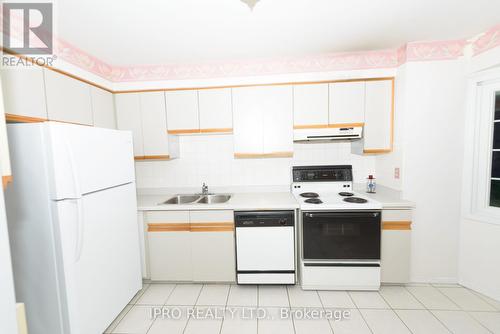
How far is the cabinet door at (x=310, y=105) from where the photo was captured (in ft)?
7.87

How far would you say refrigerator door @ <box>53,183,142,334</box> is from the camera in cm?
141

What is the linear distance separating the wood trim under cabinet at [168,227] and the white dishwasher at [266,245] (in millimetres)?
530

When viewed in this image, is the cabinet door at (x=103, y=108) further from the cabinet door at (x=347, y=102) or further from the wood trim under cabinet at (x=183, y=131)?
the cabinet door at (x=347, y=102)

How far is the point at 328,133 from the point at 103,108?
2385 mm

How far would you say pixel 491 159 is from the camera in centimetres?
205

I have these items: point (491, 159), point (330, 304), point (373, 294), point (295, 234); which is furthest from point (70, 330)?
point (491, 159)

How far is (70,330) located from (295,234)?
180 cm

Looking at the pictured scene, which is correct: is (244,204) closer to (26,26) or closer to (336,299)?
(336,299)

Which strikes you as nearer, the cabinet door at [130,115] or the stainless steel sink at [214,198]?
the cabinet door at [130,115]

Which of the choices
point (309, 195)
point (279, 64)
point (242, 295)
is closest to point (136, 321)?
point (242, 295)

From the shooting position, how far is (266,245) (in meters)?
2.20

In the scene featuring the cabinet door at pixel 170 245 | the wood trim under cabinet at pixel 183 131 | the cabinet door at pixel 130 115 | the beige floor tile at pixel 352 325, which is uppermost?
the cabinet door at pixel 130 115

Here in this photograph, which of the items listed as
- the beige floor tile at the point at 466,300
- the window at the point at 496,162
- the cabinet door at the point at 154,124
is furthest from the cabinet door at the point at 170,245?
the window at the point at 496,162

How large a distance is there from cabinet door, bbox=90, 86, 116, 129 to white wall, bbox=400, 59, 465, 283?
303cm
